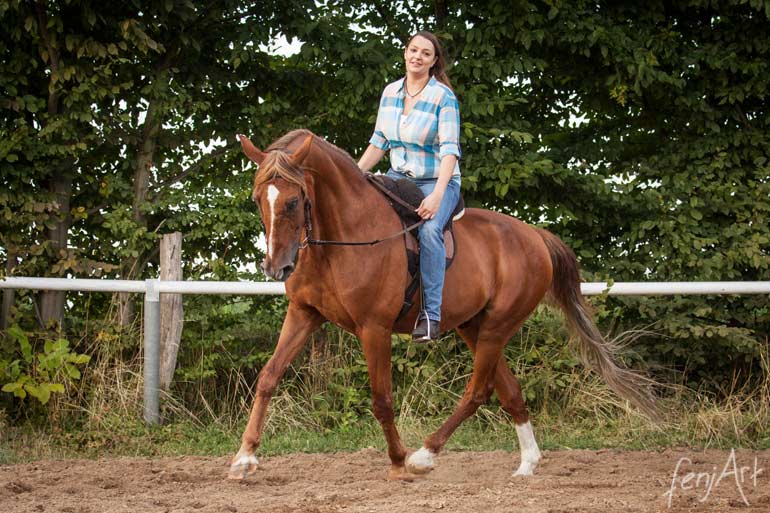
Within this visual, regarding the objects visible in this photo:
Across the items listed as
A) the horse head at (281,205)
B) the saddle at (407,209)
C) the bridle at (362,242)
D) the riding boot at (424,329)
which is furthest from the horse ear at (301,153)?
the riding boot at (424,329)

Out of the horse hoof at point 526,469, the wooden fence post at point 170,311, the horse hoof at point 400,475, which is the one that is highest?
the wooden fence post at point 170,311

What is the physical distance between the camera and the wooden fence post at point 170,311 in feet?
27.0

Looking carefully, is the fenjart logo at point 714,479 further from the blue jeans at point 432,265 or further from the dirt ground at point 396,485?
the blue jeans at point 432,265

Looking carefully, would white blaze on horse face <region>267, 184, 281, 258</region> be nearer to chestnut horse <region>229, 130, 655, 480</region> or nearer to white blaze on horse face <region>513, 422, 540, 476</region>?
chestnut horse <region>229, 130, 655, 480</region>

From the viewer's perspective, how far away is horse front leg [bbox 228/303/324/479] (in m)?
5.84

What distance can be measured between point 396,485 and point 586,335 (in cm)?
231

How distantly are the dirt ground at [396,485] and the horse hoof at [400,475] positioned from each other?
0.34ft

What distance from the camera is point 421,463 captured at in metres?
6.25

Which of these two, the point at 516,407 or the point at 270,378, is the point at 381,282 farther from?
the point at 516,407

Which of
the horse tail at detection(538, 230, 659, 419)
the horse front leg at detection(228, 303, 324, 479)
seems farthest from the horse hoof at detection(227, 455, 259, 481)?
the horse tail at detection(538, 230, 659, 419)

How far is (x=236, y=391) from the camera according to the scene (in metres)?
8.29

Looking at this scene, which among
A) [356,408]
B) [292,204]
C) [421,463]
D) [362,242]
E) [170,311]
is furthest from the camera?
[356,408]

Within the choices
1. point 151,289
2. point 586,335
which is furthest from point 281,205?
point 586,335

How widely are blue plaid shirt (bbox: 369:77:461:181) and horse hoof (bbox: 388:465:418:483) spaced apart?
6.42 ft
